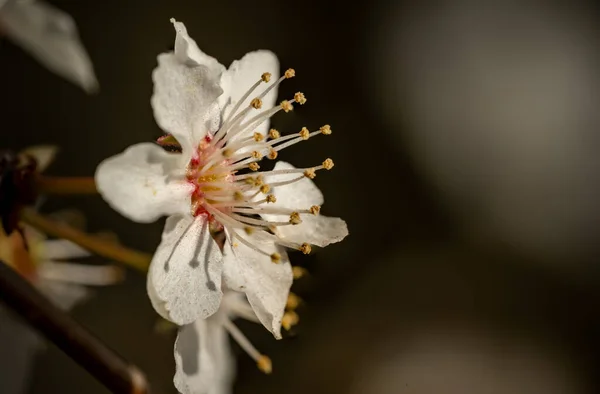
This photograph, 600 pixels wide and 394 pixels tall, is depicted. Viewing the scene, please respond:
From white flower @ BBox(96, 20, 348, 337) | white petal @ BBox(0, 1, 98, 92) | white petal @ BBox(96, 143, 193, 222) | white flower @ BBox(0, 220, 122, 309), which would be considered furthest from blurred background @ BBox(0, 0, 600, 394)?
white petal @ BBox(96, 143, 193, 222)

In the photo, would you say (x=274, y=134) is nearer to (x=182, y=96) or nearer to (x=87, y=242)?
(x=182, y=96)

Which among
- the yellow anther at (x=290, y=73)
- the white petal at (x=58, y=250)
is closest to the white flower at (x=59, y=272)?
the white petal at (x=58, y=250)

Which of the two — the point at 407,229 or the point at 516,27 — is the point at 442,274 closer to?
the point at 407,229

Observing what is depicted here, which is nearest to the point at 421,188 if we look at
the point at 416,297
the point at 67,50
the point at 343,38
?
the point at 416,297

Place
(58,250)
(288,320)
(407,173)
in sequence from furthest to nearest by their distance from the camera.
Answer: (407,173), (58,250), (288,320)

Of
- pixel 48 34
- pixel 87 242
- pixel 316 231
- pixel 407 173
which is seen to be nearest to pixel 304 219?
pixel 316 231

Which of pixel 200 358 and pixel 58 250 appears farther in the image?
pixel 58 250

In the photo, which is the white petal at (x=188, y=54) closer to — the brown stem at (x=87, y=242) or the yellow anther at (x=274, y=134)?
the yellow anther at (x=274, y=134)
